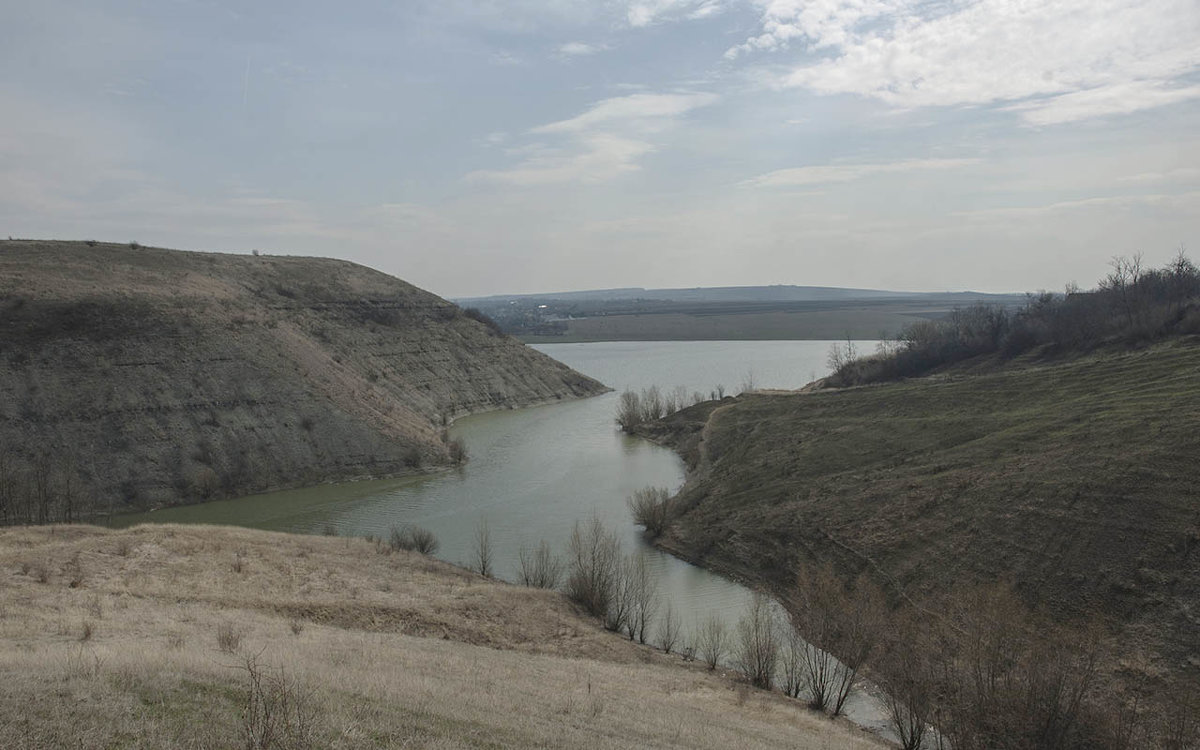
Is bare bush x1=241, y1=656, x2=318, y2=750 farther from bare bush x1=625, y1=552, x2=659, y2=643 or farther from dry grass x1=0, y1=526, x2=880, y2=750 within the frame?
bare bush x1=625, y1=552, x2=659, y2=643

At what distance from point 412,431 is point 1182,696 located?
4866cm

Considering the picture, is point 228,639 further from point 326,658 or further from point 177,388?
point 177,388

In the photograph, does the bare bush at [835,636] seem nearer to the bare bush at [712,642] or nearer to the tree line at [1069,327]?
the bare bush at [712,642]

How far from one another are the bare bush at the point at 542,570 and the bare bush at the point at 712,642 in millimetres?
6139

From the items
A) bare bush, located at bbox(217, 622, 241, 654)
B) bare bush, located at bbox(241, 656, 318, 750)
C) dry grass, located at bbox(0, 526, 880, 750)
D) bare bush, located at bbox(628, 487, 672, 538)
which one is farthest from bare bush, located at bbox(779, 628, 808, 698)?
bare bush, located at bbox(241, 656, 318, 750)

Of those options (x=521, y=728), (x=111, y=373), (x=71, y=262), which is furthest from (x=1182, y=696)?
(x=71, y=262)

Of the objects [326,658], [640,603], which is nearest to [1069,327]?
[640,603]

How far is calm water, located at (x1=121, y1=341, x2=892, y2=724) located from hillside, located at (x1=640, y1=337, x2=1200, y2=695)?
3397 mm

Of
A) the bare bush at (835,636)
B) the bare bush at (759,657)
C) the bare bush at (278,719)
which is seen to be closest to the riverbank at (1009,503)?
the bare bush at (835,636)

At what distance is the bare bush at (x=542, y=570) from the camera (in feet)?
96.0

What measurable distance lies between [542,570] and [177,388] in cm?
3306

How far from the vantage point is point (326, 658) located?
1539 cm

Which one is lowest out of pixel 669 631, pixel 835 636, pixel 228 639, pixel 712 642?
pixel 669 631

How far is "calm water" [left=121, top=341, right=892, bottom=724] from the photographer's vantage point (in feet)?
108
